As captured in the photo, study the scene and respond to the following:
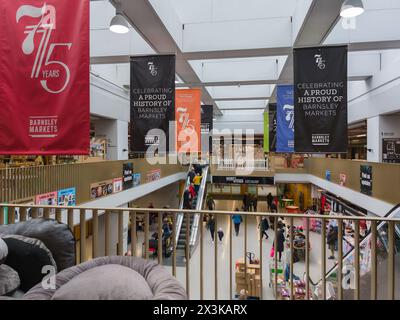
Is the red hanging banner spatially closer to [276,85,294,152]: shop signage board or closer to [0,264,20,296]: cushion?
[0,264,20,296]: cushion

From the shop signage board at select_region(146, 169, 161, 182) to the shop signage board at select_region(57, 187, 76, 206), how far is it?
515 cm

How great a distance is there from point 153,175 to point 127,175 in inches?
111

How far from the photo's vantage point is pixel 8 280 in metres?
1.99

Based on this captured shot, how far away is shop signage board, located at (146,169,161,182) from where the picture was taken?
12348 mm

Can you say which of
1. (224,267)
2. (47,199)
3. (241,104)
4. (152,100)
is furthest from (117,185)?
(241,104)

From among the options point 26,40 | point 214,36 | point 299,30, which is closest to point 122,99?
point 214,36

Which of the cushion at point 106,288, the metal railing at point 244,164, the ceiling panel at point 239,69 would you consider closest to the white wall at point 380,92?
the ceiling panel at point 239,69

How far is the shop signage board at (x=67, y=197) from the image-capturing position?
6.68 meters

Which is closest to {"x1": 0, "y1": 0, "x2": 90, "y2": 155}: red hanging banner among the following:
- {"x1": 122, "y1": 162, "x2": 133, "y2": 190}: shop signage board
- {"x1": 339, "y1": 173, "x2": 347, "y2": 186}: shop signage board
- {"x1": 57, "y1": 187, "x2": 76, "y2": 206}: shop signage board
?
{"x1": 57, "y1": 187, "x2": 76, "y2": 206}: shop signage board

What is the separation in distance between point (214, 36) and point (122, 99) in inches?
215

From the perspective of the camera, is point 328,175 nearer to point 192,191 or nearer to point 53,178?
point 192,191

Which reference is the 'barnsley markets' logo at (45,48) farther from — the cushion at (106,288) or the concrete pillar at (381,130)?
the concrete pillar at (381,130)

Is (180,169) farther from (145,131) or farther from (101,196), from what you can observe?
(145,131)
